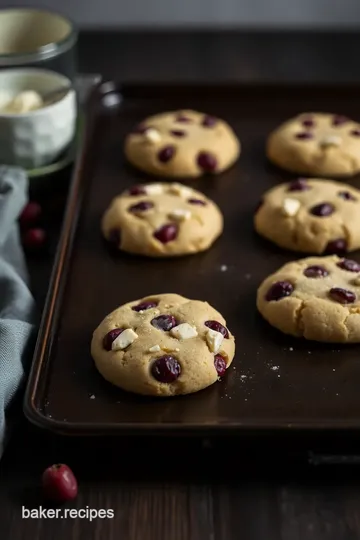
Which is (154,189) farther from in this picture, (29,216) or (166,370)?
(166,370)

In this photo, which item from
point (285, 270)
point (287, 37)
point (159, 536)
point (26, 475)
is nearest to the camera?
point (159, 536)

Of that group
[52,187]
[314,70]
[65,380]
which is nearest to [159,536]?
[65,380]

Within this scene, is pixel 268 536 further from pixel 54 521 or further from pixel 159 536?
pixel 54 521

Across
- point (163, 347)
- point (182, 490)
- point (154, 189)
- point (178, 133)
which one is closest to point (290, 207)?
point (154, 189)

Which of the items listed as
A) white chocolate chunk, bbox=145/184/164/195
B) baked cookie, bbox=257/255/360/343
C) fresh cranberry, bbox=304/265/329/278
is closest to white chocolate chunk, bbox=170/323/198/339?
baked cookie, bbox=257/255/360/343

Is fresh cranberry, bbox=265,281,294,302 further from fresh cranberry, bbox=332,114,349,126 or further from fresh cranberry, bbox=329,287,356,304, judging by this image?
fresh cranberry, bbox=332,114,349,126

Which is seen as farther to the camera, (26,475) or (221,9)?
(221,9)

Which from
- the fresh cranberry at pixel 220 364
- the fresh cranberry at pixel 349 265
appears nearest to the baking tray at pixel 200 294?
the fresh cranberry at pixel 220 364
